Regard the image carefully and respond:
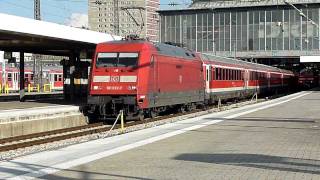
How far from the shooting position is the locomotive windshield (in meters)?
22.3

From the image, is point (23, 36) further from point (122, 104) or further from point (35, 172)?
point (35, 172)

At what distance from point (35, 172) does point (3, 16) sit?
47.2 feet

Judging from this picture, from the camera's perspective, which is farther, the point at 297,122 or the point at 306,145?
the point at 297,122

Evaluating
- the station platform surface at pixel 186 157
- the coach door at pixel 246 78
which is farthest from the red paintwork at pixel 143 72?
the coach door at pixel 246 78

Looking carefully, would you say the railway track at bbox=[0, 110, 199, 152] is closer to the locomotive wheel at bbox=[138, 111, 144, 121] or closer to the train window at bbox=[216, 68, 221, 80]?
the locomotive wheel at bbox=[138, 111, 144, 121]

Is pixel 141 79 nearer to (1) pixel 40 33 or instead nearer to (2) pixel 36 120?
(2) pixel 36 120

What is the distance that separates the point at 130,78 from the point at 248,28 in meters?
67.2

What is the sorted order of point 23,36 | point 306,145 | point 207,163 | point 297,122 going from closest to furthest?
1. point 207,163
2. point 306,145
3. point 297,122
4. point 23,36

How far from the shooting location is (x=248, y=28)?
8712 centimetres

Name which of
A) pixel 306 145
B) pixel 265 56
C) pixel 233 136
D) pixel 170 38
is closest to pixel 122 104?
pixel 233 136

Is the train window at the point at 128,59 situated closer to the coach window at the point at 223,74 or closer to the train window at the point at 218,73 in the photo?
the train window at the point at 218,73

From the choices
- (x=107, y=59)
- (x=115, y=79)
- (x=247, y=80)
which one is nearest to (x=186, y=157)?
(x=115, y=79)

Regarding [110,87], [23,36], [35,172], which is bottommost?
[35,172]

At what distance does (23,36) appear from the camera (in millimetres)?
26250
